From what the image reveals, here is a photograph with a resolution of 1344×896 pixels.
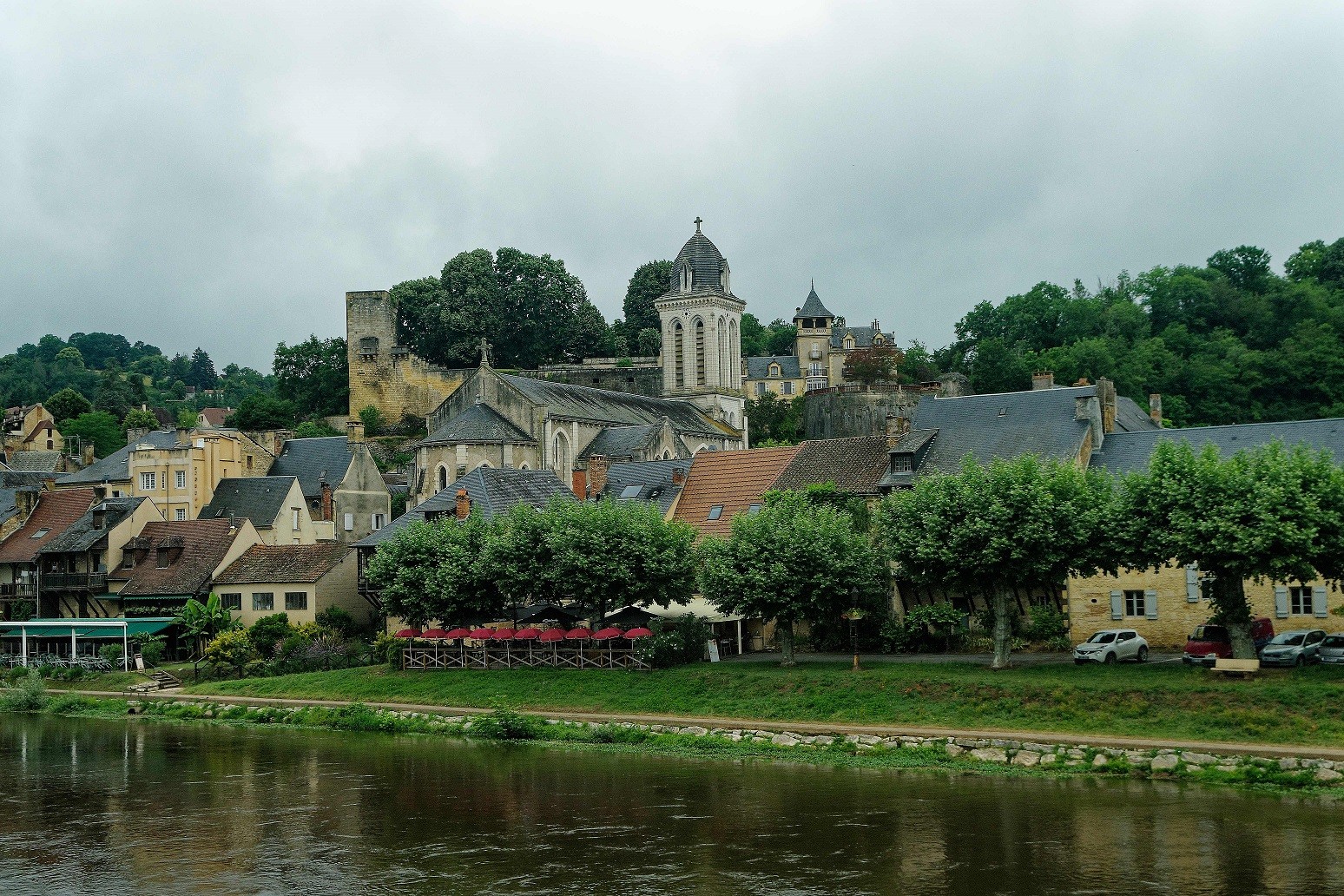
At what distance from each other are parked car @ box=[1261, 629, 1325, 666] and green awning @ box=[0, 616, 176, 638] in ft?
130

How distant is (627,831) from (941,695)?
11593 millimetres

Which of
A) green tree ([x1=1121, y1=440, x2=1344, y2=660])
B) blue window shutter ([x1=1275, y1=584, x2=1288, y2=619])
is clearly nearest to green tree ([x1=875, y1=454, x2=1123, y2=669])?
green tree ([x1=1121, y1=440, x2=1344, y2=660])

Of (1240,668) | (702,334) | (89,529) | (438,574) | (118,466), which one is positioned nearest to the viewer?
(1240,668)

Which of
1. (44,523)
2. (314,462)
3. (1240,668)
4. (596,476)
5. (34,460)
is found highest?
(34,460)

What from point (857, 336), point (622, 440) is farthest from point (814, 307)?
point (622, 440)

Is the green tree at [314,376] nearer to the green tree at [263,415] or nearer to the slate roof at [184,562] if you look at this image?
the green tree at [263,415]

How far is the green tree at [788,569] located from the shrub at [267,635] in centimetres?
1826

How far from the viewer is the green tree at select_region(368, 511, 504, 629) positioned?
45250 millimetres

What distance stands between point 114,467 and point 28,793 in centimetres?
3893

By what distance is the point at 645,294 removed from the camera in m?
120

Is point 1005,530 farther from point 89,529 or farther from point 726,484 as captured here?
point 89,529

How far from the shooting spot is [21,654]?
55000 millimetres

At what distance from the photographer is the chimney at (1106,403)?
155 feet

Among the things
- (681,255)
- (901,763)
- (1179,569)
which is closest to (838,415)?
(681,255)
